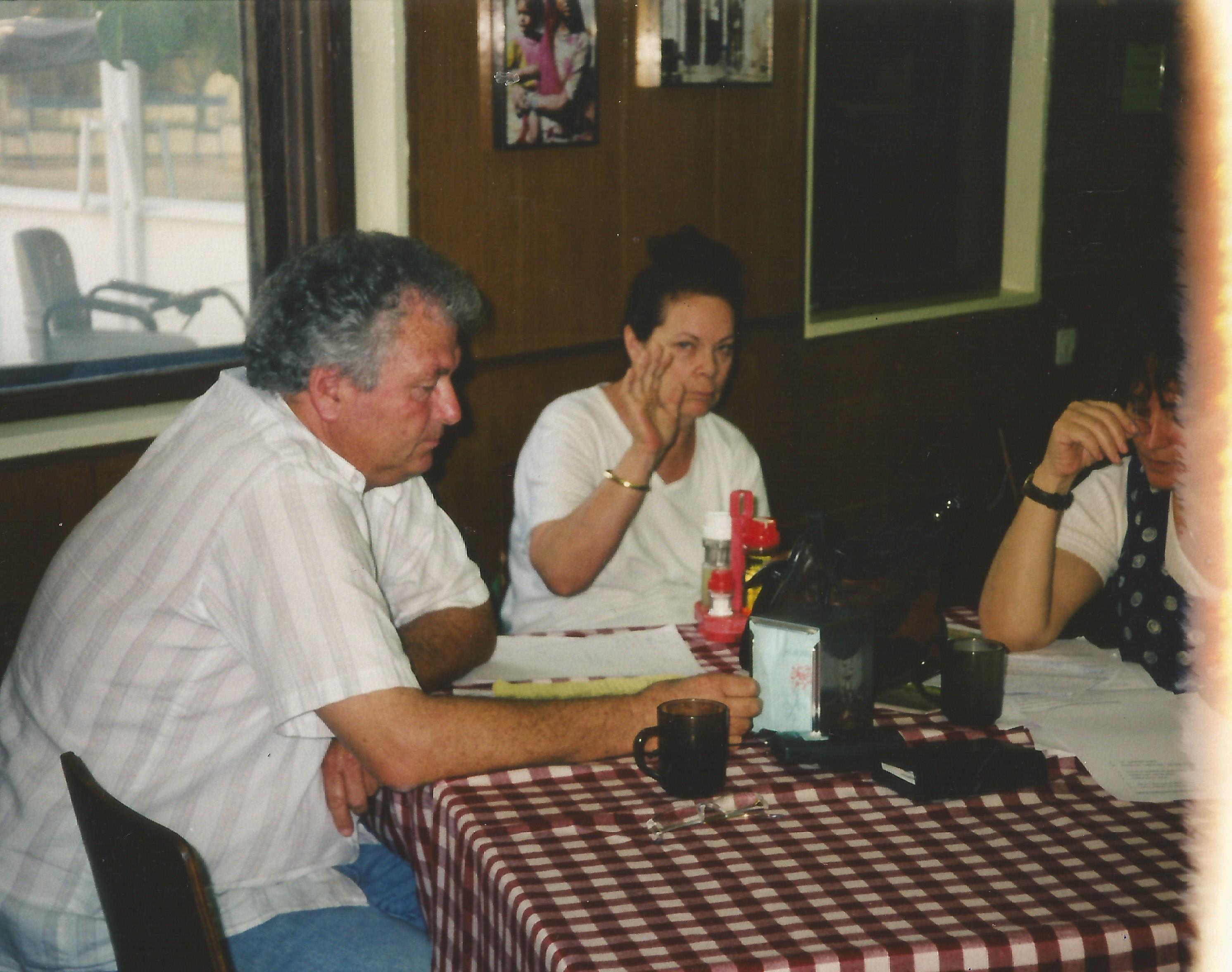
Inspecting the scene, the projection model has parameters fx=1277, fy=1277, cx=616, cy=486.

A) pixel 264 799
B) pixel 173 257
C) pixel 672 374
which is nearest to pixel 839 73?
pixel 672 374

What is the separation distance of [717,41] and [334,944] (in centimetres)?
275

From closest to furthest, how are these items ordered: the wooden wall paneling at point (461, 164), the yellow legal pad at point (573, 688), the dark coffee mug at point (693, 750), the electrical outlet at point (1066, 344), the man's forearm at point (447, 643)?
the dark coffee mug at point (693, 750), the yellow legal pad at point (573, 688), the man's forearm at point (447, 643), the wooden wall paneling at point (461, 164), the electrical outlet at point (1066, 344)

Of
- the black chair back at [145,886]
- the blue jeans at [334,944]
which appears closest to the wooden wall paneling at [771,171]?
the blue jeans at [334,944]

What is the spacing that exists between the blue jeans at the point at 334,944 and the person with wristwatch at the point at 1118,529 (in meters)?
0.94

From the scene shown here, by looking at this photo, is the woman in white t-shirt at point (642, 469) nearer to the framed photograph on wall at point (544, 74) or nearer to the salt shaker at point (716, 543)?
the salt shaker at point (716, 543)

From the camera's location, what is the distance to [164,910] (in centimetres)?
109

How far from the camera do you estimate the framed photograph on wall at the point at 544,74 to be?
304 cm

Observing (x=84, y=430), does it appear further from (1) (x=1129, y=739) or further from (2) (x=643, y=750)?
(1) (x=1129, y=739)

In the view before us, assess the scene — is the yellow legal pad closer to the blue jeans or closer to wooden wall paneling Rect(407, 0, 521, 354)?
the blue jeans

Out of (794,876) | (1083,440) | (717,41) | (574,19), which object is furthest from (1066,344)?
(794,876)

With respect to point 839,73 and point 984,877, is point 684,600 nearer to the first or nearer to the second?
point 984,877

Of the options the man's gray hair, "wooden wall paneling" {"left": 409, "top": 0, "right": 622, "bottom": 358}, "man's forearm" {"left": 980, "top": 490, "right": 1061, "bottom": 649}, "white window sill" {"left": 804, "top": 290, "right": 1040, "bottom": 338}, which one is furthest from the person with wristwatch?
"white window sill" {"left": 804, "top": 290, "right": 1040, "bottom": 338}

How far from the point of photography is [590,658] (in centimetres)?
186

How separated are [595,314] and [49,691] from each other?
211cm
